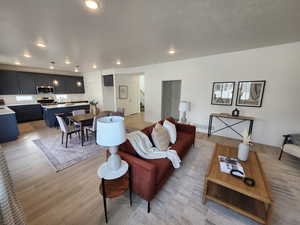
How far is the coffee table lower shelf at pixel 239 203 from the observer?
1395 millimetres

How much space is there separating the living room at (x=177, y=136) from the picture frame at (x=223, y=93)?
0.03 metres

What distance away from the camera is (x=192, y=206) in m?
1.64

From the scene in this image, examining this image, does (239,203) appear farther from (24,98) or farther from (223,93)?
(24,98)

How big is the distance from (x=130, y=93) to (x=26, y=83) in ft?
17.1

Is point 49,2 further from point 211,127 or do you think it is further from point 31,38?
point 211,127

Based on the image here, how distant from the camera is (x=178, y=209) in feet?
5.23

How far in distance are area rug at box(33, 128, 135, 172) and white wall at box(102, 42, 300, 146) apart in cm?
362

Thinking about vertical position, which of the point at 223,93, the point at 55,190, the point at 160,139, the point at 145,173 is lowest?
the point at 55,190

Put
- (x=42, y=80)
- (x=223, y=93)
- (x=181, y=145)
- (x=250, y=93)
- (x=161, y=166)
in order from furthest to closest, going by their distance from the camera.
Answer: (x=42, y=80), (x=223, y=93), (x=250, y=93), (x=181, y=145), (x=161, y=166)

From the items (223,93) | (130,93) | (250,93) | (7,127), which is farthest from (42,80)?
(250,93)

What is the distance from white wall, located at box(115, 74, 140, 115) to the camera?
6658mm

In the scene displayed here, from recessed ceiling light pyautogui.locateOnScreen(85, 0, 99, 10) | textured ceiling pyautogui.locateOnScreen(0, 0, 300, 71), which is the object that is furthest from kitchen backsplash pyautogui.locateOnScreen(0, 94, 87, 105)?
recessed ceiling light pyautogui.locateOnScreen(85, 0, 99, 10)

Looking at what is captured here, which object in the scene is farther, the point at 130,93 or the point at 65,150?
the point at 130,93

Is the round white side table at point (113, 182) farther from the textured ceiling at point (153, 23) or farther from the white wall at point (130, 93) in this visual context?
the white wall at point (130, 93)
